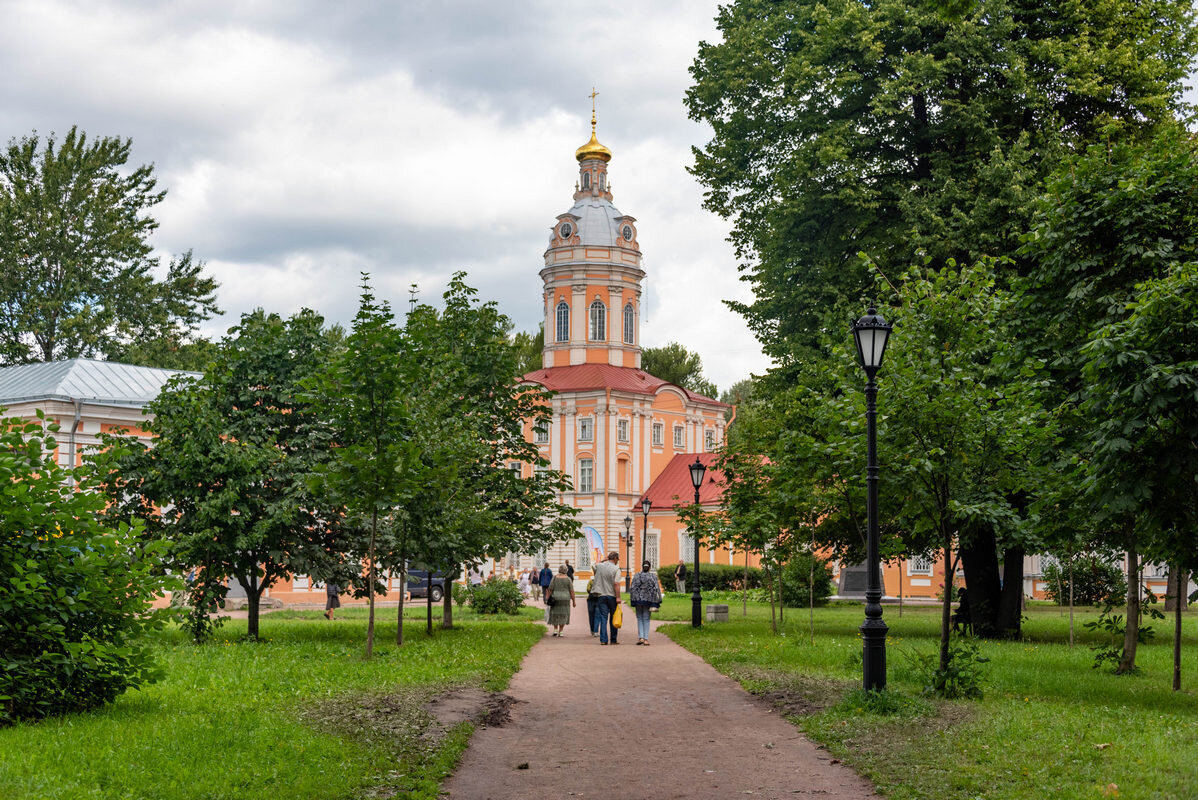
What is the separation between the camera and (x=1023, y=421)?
40.1 feet

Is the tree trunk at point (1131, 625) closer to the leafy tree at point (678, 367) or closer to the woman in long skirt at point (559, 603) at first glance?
the woman in long skirt at point (559, 603)

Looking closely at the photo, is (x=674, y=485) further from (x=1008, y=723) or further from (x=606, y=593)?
(x=1008, y=723)

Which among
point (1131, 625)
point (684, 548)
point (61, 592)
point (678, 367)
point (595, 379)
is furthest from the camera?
point (678, 367)

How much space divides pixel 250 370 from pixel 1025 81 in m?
15.0

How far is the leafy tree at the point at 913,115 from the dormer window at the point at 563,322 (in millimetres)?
44333

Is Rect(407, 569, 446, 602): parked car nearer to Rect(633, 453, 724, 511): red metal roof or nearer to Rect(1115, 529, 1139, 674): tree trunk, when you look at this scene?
Rect(633, 453, 724, 511): red metal roof

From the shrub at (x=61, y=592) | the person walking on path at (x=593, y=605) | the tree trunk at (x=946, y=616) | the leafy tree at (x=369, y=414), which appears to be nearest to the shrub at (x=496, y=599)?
the person walking on path at (x=593, y=605)

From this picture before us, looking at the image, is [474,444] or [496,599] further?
[496,599]

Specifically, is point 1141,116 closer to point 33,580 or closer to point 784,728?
point 784,728

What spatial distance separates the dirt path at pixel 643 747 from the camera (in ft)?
26.2

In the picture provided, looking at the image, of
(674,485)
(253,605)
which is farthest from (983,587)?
(674,485)

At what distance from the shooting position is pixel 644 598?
71.2 ft

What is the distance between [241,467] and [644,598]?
7845 millimetres

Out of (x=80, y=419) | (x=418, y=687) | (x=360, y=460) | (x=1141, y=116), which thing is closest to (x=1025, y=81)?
(x=1141, y=116)
